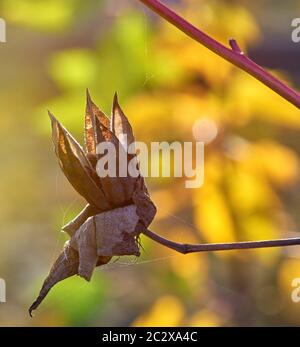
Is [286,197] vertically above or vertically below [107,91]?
below

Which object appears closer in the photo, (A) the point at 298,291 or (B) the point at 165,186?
(B) the point at 165,186

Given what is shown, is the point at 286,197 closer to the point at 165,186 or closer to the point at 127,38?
the point at 165,186

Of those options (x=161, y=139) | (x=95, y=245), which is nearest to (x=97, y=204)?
(x=95, y=245)

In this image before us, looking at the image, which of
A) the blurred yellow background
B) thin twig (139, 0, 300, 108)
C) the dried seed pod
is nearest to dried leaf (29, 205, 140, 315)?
the dried seed pod

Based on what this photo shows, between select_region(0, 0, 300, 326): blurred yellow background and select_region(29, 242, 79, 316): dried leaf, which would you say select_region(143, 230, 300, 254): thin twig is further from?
select_region(0, 0, 300, 326): blurred yellow background

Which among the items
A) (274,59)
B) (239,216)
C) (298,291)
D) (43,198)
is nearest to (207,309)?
(298,291)

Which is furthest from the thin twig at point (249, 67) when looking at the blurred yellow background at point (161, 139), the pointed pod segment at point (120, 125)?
the blurred yellow background at point (161, 139)
